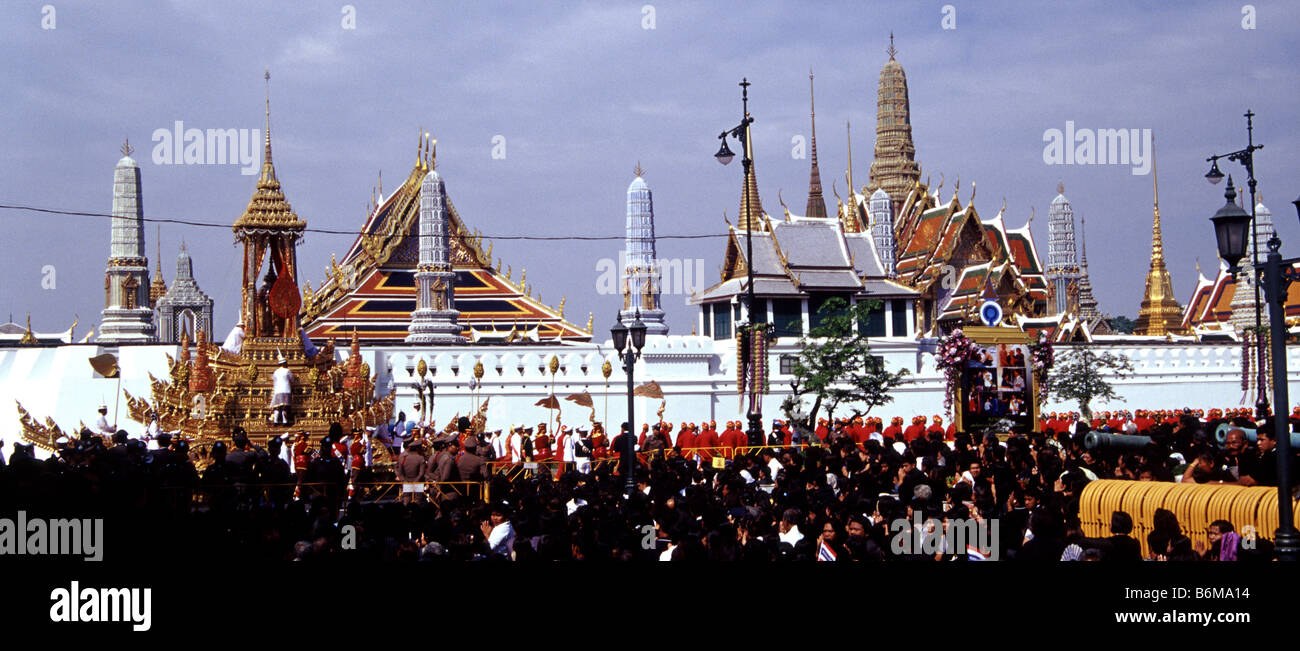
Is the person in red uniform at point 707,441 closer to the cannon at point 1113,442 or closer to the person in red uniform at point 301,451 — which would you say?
the person in red uniform at point 301,451

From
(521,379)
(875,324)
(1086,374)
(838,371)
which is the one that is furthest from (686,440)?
(1086,374)

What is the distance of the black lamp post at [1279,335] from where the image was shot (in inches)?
342

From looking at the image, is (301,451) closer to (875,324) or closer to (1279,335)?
(1279,335)

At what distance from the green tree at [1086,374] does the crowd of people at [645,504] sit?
23.9 metres

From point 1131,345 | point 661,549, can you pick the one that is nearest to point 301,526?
point 661,549

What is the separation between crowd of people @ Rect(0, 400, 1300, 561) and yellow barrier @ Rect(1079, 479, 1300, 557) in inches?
6.8

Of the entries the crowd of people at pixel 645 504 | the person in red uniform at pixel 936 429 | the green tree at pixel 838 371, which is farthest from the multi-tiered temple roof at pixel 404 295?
the crowd of people at pixel 645 504

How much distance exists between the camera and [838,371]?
33250 mm

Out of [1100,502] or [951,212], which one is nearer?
[1100,502]

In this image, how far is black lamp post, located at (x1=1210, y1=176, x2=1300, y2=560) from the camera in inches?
342
